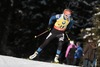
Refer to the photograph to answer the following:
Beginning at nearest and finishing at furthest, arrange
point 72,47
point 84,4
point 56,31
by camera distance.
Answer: point 56,31, point 72,47, point 84,4

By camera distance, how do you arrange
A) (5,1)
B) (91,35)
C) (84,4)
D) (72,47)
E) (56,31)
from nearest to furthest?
1. (56,31)
2. (72,47)
3. (91,35)
4. (5,1)
5. (84,4)

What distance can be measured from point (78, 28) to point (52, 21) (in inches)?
508

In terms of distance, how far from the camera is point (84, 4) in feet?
87.5

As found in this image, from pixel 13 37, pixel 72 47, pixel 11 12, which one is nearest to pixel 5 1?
pixel 11 12

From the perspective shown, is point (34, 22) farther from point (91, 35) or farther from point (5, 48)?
point (91, 35)

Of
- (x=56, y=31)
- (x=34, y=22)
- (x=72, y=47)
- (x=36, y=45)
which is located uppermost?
(x=56, y=31)

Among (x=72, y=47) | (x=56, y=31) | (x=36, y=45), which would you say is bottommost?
(x=36, y=45)

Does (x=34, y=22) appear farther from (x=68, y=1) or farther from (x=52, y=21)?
(x=52, y=21)

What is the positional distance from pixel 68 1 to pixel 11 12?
352 cm

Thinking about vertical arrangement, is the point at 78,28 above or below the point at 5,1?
below

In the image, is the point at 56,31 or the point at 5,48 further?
the point at 5,48

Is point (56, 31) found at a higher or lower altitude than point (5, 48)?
higher

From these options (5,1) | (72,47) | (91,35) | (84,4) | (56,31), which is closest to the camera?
(56,31)

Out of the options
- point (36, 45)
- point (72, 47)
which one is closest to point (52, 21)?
point (72, 47)
